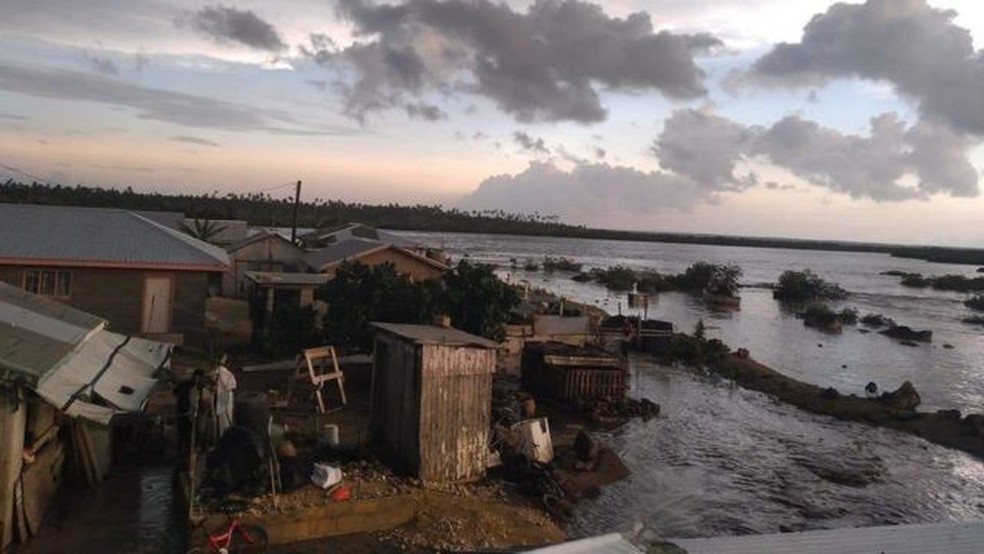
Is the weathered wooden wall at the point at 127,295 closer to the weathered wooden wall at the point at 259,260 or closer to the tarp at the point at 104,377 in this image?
the tarp at the point at 104,377

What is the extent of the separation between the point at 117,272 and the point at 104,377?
38.1ft

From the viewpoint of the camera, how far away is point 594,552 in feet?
21.1

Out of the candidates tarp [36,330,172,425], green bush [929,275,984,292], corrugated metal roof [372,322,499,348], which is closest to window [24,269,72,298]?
tarp [36,330,172,425]

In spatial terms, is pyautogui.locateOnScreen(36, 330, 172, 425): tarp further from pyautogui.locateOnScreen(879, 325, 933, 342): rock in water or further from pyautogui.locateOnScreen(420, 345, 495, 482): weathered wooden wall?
pyautogui.locateOnScreen(879, 325, 933, 342): rock in water

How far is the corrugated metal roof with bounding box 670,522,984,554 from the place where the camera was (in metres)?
8.48

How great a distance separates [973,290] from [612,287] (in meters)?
59.9

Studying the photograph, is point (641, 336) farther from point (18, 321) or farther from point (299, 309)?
point (18, 321)

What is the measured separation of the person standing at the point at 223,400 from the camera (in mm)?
12445

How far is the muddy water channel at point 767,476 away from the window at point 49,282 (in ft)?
49.2

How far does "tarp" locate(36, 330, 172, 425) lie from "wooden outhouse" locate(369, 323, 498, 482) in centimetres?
381

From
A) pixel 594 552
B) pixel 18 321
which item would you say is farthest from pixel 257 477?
pixel 594 552

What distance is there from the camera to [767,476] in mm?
19016

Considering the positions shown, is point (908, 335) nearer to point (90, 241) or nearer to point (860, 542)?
point (90, 241)

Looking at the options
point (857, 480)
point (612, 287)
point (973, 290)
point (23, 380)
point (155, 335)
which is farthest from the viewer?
point (973, 290)
